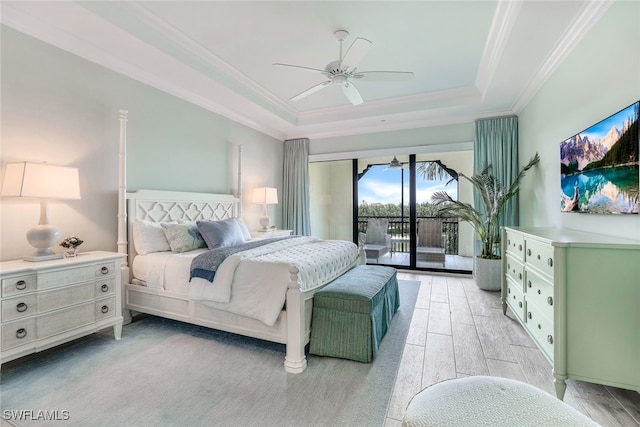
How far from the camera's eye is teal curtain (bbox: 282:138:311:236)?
611 centimetres

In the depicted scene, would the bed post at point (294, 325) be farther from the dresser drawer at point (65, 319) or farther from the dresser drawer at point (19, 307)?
the dresser drawer at point (19, 307)

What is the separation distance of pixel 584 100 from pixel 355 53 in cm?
202

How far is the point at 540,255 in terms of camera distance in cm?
216

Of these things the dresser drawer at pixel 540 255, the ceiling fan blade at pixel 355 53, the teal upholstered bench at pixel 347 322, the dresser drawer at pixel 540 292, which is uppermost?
the ceiling fan blade at pixel 355 53

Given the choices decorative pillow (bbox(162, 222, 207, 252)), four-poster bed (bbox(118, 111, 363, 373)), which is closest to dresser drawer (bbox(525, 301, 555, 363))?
four-poster bed (bbox(118, 111, 363, 373))

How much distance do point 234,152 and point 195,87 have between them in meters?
1.28

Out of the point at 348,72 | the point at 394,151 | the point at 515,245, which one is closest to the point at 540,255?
the point at 515,245

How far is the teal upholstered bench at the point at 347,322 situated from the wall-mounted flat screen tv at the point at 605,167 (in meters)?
1.83

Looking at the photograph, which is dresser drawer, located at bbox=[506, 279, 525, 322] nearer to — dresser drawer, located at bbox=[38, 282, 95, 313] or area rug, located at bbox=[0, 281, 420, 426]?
area rug, located at bbox=[0, 281, 420, 426]

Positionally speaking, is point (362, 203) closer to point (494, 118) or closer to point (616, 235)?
point (494, 118)

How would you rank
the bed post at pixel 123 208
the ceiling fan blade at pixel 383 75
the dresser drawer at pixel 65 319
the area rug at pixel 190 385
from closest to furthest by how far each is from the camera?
the area rug at pixel 190 385 → the dresser drawer at pixel 65 319 → the ceiling fan blade at pixel 383 75 → the bed post at pixel 123 208

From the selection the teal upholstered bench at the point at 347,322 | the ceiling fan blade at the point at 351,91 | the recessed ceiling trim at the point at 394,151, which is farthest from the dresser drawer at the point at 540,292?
the recessed ceiling trim at the point at 394,151

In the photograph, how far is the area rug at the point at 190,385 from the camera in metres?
1.75

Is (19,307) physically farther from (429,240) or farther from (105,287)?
(429,240)
